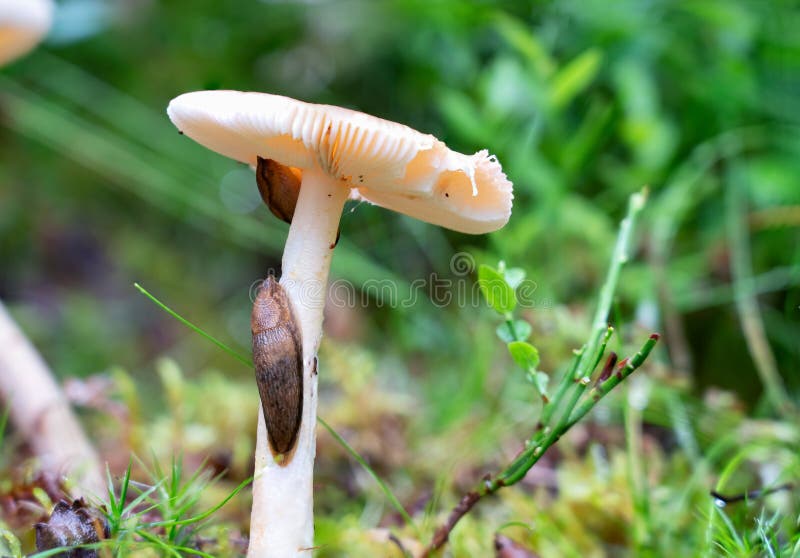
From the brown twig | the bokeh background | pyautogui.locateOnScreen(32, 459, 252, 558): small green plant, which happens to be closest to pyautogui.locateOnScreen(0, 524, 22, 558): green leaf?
pyautogui.locateOnScreen(32, 459, 252, 558): small green plant

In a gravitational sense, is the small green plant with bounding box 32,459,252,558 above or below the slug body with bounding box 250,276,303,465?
below

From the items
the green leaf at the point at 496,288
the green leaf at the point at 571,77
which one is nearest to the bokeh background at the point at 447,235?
Answer: the green leaf at the point at 571,77

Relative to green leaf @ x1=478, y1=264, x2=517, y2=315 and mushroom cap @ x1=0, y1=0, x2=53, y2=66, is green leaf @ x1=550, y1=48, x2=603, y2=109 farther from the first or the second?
mushroom cap @ x1=0, y1=0, x2=53, y2=66

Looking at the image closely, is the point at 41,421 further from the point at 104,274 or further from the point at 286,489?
the point at 104,274

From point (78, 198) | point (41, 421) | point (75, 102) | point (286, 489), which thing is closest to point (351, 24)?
point (75, 102)

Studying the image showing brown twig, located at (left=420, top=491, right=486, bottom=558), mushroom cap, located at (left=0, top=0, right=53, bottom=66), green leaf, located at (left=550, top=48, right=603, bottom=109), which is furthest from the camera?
green leaf, located at (left=550, top=48, right=603, bottom=109)

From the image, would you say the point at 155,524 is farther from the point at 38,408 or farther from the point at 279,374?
the point at 38,408

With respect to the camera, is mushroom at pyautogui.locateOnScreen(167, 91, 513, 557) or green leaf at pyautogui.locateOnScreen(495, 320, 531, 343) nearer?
mushroom at pyautogui.locateOnScreen(167, 91, 513, 557)
